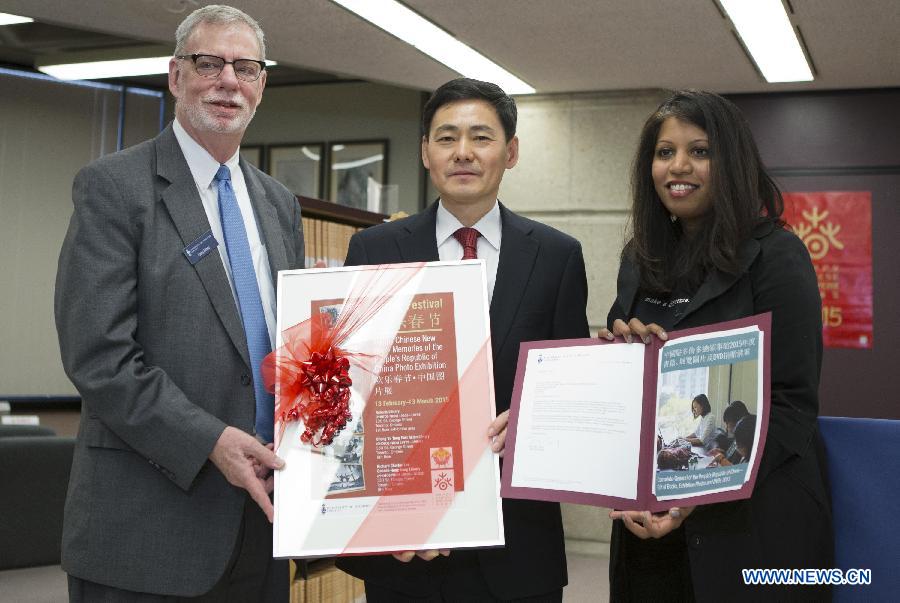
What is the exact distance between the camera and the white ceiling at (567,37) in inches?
194

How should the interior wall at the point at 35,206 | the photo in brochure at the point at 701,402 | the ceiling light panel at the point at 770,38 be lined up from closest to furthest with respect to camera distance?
the photo in brochure at the point at 701,402
the ceiling light panel at the point at 770,38
the interior wall at the point at 35,206

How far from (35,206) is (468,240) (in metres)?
7.65

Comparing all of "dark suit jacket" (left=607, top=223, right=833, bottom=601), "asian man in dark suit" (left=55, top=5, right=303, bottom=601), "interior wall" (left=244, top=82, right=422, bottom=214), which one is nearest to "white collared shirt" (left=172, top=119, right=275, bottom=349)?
"asian man in dark suit" (left=55, top=5, right=303, bottom=601)

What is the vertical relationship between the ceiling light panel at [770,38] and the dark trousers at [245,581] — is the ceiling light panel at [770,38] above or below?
above

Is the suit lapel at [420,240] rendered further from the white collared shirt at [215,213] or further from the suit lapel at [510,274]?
the white collared shirt at [215,213]

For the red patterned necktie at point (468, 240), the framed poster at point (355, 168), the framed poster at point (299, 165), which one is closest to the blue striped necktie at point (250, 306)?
the red patterned necktie at point (468, 240)

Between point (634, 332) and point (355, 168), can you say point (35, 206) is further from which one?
point (634, 332)

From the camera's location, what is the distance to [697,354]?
5.48 feet

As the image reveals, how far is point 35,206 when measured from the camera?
853cm

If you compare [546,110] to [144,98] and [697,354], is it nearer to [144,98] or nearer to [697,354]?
[144,98]

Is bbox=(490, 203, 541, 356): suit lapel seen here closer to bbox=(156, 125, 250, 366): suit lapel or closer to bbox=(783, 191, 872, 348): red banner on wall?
bbox=(156, 125, 250, 366): suit lapel

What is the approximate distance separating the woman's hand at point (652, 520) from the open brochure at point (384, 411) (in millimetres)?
251

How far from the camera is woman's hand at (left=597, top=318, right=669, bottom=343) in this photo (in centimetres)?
172

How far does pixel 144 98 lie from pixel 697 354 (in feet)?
28.0
